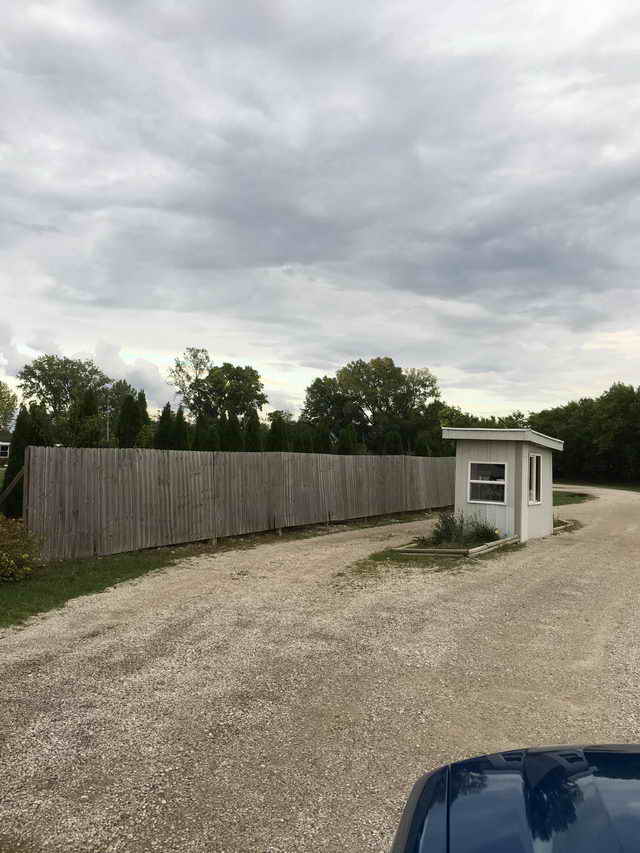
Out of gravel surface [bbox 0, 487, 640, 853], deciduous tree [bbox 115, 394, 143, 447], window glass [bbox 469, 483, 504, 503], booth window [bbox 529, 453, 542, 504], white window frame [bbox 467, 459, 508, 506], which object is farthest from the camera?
deciduous tree [bbox 115, 394, 143, 447]

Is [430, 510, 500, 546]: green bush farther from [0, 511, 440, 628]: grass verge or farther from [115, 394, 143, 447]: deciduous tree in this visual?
[115, 394, 143, 447]: deciduous tree

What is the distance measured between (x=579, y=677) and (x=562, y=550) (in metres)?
8.29

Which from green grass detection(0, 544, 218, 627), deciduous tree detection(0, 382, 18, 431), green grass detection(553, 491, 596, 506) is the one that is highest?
deciduous tree detection(0, 382, 18, 431)

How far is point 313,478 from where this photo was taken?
669 inches

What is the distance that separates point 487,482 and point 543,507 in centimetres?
219

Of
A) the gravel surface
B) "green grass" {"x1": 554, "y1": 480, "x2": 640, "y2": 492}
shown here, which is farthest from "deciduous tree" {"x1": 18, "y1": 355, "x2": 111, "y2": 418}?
the gravel surface

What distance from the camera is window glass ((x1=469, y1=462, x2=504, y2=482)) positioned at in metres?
14.7

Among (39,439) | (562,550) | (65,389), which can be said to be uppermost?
(65,389)

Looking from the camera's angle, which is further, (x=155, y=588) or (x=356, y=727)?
(x=155, y=588)

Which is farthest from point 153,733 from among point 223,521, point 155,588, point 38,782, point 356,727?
point 223,521

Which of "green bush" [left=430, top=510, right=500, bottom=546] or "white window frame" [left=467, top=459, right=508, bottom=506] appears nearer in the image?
"green bush" [left=430, top=510, right=500, bottom=546]

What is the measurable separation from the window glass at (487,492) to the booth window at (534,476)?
0.97 metres

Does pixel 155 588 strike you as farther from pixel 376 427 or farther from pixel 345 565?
pixel 376 427

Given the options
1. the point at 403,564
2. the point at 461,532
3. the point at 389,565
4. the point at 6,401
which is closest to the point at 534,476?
the point at 461,532
